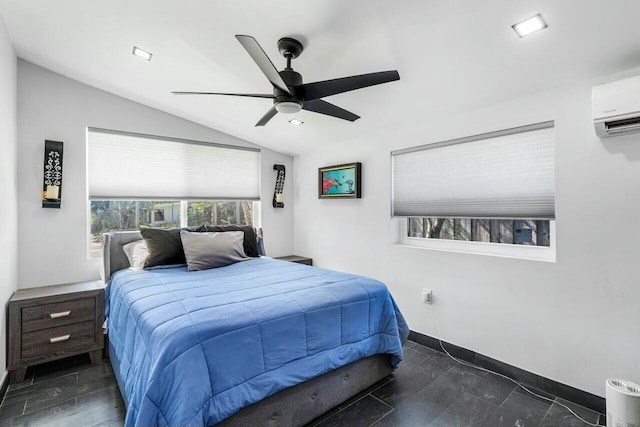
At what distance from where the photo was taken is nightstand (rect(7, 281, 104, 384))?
8.18 ft

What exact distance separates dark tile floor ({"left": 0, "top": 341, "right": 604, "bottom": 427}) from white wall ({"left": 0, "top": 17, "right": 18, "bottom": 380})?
361 millimetres

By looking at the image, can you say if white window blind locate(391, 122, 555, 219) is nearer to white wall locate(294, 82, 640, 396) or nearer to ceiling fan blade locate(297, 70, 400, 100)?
white wall locate(294, 82, 640, 396)

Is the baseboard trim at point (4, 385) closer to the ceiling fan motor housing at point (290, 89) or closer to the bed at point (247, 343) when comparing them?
the bed at point (247, 343)

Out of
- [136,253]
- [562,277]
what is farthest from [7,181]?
[562,277]

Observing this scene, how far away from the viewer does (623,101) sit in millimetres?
1881

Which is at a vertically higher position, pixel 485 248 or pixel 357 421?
pixel 485 248

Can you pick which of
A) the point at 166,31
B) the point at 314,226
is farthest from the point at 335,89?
the point at 314,226

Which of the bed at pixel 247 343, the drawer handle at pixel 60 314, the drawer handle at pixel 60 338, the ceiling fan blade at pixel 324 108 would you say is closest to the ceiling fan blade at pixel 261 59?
the ceiling fan blade at pixel 324 108

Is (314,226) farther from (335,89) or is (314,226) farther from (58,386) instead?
(58,386)

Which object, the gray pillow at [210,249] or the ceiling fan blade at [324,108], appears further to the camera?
the gray pillow at [210,249]

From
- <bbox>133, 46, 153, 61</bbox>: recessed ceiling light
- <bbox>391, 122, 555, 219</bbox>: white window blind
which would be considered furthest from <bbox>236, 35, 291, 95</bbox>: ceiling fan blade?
<bbox>391, 122, 555, 219</bbox>: white window blind

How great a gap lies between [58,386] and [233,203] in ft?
8.45

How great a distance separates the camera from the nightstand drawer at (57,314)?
2553mm

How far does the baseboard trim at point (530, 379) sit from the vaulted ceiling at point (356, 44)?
1942 mm
